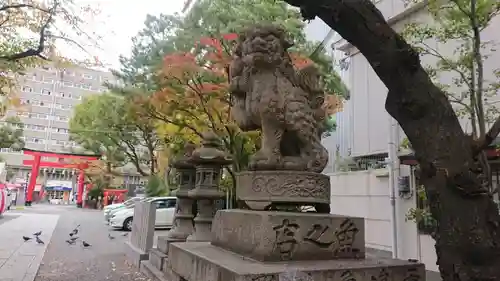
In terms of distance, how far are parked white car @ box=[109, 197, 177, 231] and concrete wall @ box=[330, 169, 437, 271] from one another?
7.44m

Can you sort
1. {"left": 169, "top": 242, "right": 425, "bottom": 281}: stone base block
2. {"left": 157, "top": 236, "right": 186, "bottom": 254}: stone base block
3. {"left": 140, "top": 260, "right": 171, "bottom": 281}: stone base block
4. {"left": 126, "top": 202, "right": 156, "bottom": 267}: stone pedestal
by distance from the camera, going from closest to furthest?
{"left": 169, "top": 242, "right": 425, "bottom": 281}: stone base block < {"left": 140, "top": 260, "right": 171, "bottom": 281}: stone base block < {"left": 157, "top": 236, "right": 186, "bottom": 254}: stone base block < {"left": 126, "top": 202, "right": 156, "bottom": 267}: stone pedestal

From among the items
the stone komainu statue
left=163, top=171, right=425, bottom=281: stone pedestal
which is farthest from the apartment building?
left=163, top=171, right=425, bottom=281: stone pedestal

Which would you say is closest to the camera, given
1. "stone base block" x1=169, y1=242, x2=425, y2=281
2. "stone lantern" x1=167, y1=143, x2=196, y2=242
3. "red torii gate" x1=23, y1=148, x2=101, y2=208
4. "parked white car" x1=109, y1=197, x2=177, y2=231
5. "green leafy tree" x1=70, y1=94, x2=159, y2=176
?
"stone base block" x1=169, y1=242, x2=425, y2=281

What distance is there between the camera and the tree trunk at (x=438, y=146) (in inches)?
115

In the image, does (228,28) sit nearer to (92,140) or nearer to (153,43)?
(153,43)

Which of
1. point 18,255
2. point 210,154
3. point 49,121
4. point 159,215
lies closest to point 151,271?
point 210,154

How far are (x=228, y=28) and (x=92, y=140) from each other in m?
23.3

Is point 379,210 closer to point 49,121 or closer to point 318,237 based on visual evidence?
point 318,237

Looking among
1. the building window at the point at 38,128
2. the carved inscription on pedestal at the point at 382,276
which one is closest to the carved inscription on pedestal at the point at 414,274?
the carved inscription on pedestal at the point at 382,276

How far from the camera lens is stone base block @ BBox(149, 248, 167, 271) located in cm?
754

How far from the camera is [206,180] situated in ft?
24.4

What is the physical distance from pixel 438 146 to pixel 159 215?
48.9 ft

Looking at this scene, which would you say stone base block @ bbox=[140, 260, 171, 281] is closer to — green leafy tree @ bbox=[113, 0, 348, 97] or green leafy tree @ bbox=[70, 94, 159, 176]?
green leafy tree @ bbox=[113, 0, 348, 97]

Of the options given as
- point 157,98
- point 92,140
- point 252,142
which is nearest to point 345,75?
point 252,142
